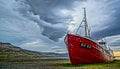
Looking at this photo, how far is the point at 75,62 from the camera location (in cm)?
5269

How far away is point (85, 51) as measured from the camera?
52.4 meters

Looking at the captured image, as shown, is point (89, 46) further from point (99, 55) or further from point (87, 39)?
point (99, 55)

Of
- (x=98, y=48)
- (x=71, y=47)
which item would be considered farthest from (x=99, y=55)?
(x=71, y=47)

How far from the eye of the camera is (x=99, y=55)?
57.6 meters

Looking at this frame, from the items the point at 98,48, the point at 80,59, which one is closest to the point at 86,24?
the point at 98,48

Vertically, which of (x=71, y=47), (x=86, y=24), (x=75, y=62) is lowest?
(x=75, y=62)

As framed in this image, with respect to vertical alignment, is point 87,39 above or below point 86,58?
above

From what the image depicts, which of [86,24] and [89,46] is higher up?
[86,24]

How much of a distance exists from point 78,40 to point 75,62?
567 cm

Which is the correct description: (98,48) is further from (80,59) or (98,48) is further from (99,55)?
(80,59)

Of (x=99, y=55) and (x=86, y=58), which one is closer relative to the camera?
(x=86, y=58)

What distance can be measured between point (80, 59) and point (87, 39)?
5.28 m

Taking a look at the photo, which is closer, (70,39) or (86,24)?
(70,39)

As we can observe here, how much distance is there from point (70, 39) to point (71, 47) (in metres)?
2.02
